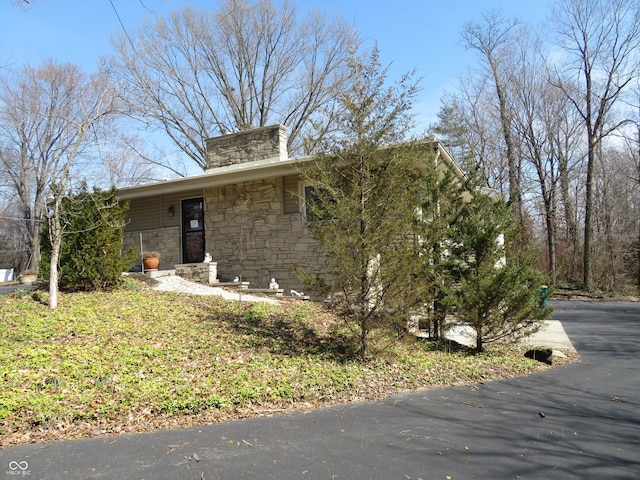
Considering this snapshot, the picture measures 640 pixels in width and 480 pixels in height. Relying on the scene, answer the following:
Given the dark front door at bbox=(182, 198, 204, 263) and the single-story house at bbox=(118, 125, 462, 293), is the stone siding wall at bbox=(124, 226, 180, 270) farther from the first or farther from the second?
the dark front door at bbox=(182, 198, 204, 263)

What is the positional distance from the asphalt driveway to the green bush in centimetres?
495

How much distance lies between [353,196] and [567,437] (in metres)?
3.38

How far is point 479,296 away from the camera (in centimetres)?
650

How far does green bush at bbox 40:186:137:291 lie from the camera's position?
760cm

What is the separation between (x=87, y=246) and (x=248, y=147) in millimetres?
5957

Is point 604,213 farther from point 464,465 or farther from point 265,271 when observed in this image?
point 464,465

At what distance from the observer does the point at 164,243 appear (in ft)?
38.9

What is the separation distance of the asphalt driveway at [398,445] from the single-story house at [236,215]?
5.29 metres

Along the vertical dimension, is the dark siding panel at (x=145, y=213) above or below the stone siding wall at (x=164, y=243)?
above

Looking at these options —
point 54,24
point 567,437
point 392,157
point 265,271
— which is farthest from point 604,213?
point 54,24

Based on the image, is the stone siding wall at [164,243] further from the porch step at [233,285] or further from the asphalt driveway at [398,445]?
the asphalt driveway at [398,445]

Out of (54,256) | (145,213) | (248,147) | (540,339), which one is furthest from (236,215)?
(540,339)

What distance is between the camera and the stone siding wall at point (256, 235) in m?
9.94

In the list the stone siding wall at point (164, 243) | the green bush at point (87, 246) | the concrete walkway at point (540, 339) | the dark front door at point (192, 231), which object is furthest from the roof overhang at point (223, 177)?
the concrete walkway at point (540, 339)
